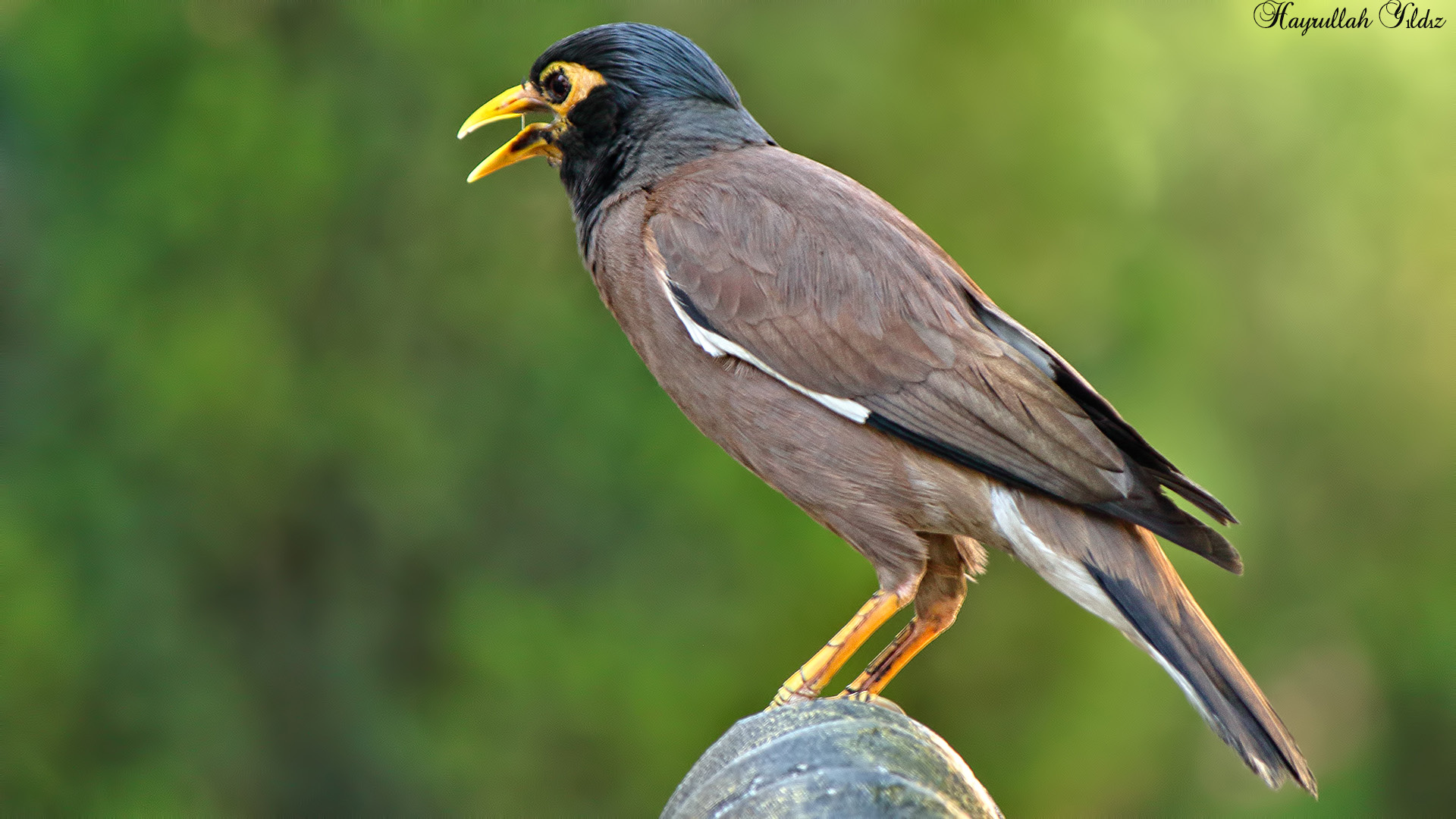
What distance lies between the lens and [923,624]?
2.79 m

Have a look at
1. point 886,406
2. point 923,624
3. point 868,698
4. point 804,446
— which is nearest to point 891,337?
point 886,406

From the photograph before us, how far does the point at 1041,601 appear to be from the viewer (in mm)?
5383

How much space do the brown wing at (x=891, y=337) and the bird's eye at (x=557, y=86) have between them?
41cm

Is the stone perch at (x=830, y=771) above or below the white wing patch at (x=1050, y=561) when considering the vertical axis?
→ below

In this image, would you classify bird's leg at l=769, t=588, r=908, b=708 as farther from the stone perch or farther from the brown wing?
the brown wing

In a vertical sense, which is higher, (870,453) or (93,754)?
(870,453)

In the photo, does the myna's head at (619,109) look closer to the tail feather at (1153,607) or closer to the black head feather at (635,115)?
the black head feather at (635,115)

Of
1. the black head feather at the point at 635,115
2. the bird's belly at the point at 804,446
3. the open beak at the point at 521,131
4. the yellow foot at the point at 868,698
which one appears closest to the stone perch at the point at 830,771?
the yellow foot at the point at 868,698

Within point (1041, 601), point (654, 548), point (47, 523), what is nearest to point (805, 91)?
point (654, 548)

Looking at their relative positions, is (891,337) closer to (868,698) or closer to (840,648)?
(840,648)

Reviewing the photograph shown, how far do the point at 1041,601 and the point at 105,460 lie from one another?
14.8ft

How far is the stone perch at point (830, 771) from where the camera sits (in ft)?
6.54

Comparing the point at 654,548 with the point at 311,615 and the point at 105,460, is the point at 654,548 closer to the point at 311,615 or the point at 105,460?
the point at 311,615

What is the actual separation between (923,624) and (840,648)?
0.33 metres
